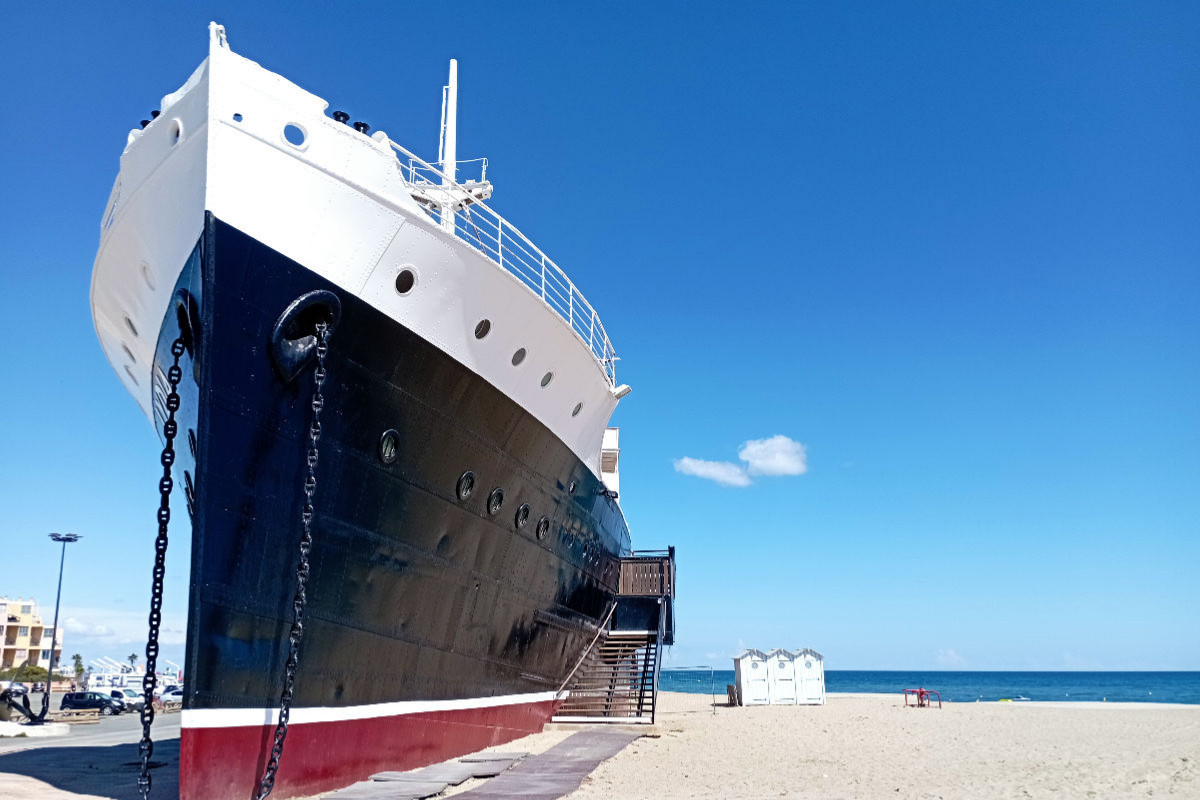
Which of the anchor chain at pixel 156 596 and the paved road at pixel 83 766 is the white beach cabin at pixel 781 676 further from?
the anchor chain at pixel 156 596

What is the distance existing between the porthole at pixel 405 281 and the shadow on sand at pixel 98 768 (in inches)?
212

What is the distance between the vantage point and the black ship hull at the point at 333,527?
6867 millimetres

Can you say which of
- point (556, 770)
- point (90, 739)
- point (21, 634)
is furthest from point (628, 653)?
point (21, 634)

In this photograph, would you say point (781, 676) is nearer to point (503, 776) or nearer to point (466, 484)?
point (503, 776)

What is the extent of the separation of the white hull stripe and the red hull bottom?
0.13ft

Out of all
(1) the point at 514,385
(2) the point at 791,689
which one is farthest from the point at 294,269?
(2) the point at 791,689

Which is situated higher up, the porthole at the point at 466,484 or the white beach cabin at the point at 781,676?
the porthole at the point at 466,484

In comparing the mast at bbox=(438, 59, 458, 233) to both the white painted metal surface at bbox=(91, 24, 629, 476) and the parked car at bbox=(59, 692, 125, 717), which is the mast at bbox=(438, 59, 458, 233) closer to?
the white painted metal surface at bbox=(91, 24, 629, 476)

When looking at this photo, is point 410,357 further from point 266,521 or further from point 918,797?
point 918,797

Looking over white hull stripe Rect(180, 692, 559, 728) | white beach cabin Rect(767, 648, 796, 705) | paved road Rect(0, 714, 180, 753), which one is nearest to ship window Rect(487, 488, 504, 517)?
white hull stripe Rect(180, 692, 559, 728)

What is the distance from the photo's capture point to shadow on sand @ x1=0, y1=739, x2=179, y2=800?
8305mm

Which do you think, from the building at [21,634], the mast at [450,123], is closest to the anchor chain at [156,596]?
the mast at [450,123]

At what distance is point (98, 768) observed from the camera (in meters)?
10.2

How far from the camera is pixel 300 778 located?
7383 mm
